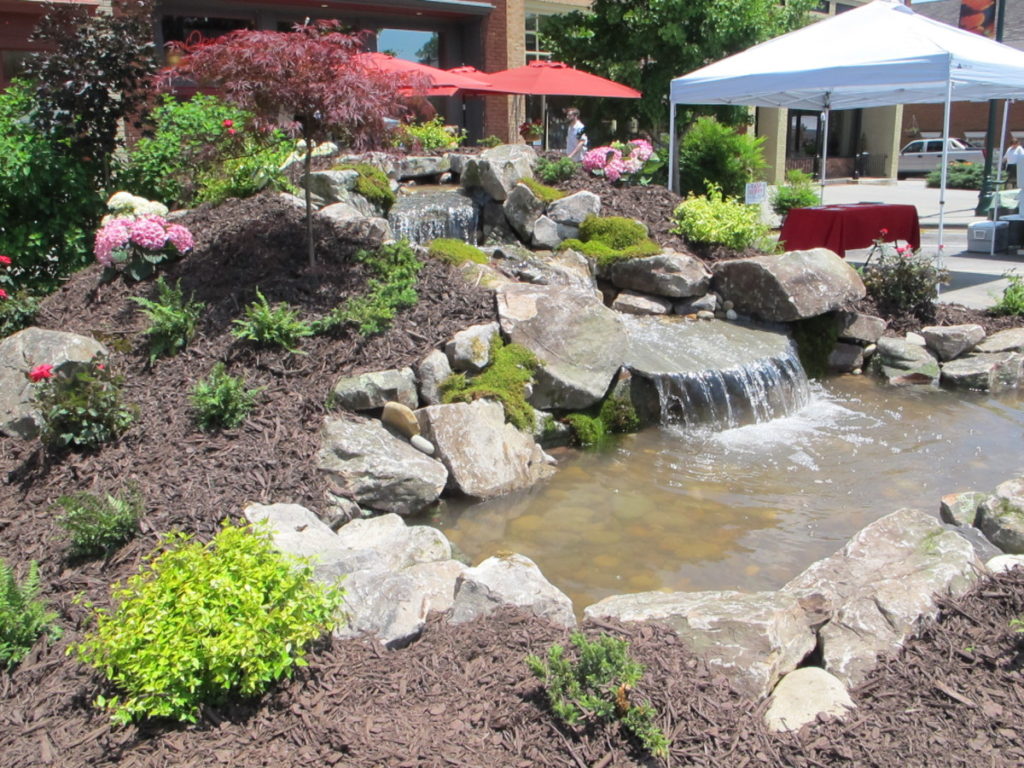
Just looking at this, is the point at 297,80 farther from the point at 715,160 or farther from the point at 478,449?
the point at 715,160

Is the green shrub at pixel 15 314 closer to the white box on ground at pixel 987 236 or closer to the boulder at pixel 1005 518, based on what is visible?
the boulder at pixel 1005 518

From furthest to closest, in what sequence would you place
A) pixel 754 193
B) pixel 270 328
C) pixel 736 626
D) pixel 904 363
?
pixel 754 193
pixel 904 363
pixel 270 328
pixel 736 626

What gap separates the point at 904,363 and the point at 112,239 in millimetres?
8278

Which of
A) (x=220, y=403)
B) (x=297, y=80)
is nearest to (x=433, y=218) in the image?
(x=297, y=80)

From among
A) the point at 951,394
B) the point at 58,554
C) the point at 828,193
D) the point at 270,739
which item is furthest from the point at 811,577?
the point at 828,193

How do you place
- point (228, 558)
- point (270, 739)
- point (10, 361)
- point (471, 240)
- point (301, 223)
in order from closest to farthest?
point (270, 739) < point (228, 558) < point (10, 361) < point (301, 223) < point (471, 240)

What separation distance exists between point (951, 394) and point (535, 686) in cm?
715

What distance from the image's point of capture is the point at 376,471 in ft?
20.0

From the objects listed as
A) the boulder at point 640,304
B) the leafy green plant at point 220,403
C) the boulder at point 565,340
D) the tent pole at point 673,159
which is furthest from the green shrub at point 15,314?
the tent pole at point 673,159

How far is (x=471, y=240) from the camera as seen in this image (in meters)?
10.9

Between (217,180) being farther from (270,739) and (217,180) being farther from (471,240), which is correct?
(270,739)

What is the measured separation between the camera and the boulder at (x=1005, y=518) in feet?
16.6

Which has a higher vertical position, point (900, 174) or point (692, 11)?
point (692, 11)

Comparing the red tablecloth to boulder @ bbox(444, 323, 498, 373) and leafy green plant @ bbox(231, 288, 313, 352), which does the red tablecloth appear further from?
leafy green plant @ bbox(231, 288, 313, 352)
